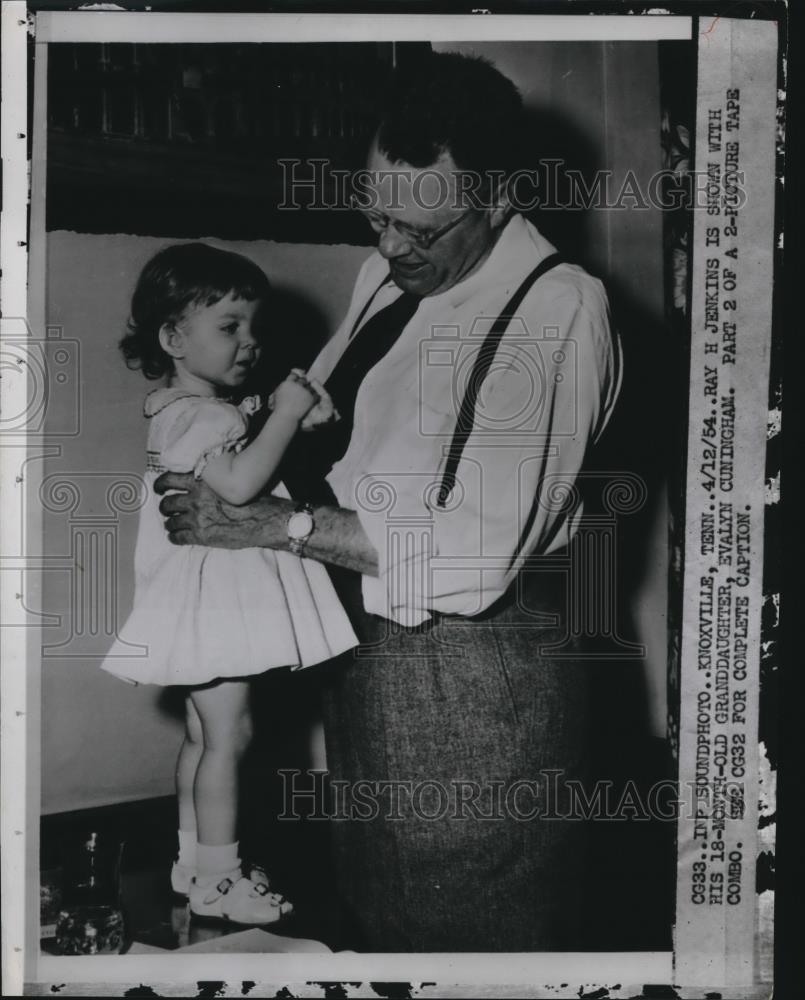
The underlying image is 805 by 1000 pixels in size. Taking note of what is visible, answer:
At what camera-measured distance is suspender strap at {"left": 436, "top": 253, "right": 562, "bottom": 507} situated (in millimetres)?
989

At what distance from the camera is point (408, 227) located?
1.00 m

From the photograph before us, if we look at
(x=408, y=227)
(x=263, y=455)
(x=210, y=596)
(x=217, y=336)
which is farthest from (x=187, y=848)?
(x=408, y=227)

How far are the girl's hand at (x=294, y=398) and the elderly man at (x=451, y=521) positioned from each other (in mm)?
24

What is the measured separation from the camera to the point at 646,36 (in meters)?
A: 1.02

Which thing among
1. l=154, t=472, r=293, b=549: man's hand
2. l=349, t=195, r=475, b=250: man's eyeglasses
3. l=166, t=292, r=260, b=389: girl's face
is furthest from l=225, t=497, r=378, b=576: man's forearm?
l=349, t=195, r=475, b=250: man's eyeglasses

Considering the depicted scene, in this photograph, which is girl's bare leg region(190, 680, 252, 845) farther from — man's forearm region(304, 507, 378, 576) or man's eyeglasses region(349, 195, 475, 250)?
man's eyeglasses region(349, 195, 475, 250)

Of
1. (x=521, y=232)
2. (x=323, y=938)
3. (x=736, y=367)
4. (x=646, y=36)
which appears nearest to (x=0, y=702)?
(x=323, y=938)

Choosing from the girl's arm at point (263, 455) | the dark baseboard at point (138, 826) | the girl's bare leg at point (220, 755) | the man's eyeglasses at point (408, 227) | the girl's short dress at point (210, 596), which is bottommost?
the dark baseboard at point (138, 826)

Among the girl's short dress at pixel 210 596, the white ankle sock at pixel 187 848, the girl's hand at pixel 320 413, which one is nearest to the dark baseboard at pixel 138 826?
the white ankle sock at pixel 187 848

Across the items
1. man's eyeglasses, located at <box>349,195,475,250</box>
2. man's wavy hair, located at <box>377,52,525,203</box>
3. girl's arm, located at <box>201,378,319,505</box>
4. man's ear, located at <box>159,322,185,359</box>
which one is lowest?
girl's arm, located at <box>201,378,319,505</box>

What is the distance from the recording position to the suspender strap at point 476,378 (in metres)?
0.99

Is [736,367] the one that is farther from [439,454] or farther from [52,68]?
[52,68]

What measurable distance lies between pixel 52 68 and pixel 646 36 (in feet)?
1.82

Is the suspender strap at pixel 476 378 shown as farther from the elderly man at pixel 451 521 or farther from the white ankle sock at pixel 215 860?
the white ankle sock at pixel 215 860
